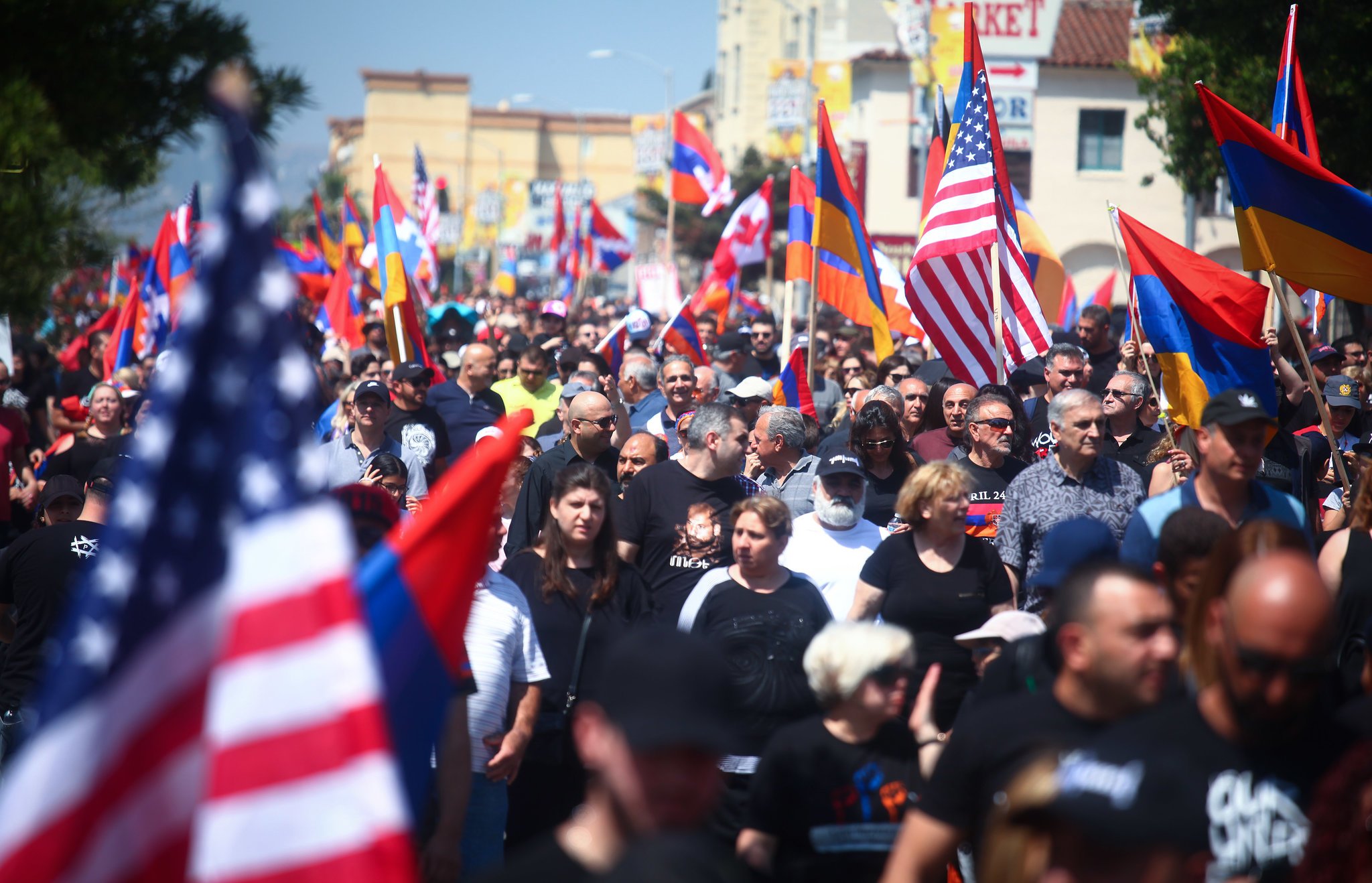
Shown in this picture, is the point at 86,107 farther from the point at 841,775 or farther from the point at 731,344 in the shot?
the point at 731,344

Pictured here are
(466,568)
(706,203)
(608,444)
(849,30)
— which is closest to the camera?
(466,568)

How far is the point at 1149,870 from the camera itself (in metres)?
2.38

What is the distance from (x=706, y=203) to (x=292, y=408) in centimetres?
1909

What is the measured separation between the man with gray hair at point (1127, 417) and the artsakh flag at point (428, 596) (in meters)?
5.97

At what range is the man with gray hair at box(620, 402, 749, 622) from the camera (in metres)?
6.48

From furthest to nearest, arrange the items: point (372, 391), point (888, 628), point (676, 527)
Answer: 1. point (372, 391)
2. point (676, 527)
3. point (888, 628)

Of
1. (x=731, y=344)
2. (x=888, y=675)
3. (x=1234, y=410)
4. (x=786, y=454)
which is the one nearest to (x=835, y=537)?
(x=786, y=454)

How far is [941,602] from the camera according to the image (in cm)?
548

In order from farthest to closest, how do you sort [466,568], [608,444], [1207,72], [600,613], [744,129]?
1. [744,129]
2. [1207,72]
3. [608,444]
4. [600,613]
5. [466,568]

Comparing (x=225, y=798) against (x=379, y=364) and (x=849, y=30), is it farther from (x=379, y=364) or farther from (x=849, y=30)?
(x=849, y=30)

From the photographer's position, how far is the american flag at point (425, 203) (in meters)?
23.1

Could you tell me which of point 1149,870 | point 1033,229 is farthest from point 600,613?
point 1033,229

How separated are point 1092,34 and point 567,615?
42.4 metres

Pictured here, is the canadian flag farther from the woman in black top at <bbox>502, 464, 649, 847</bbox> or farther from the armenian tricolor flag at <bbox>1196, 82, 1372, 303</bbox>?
the woman in black top at <bbox>502, 464, 649, 847</bbox>
